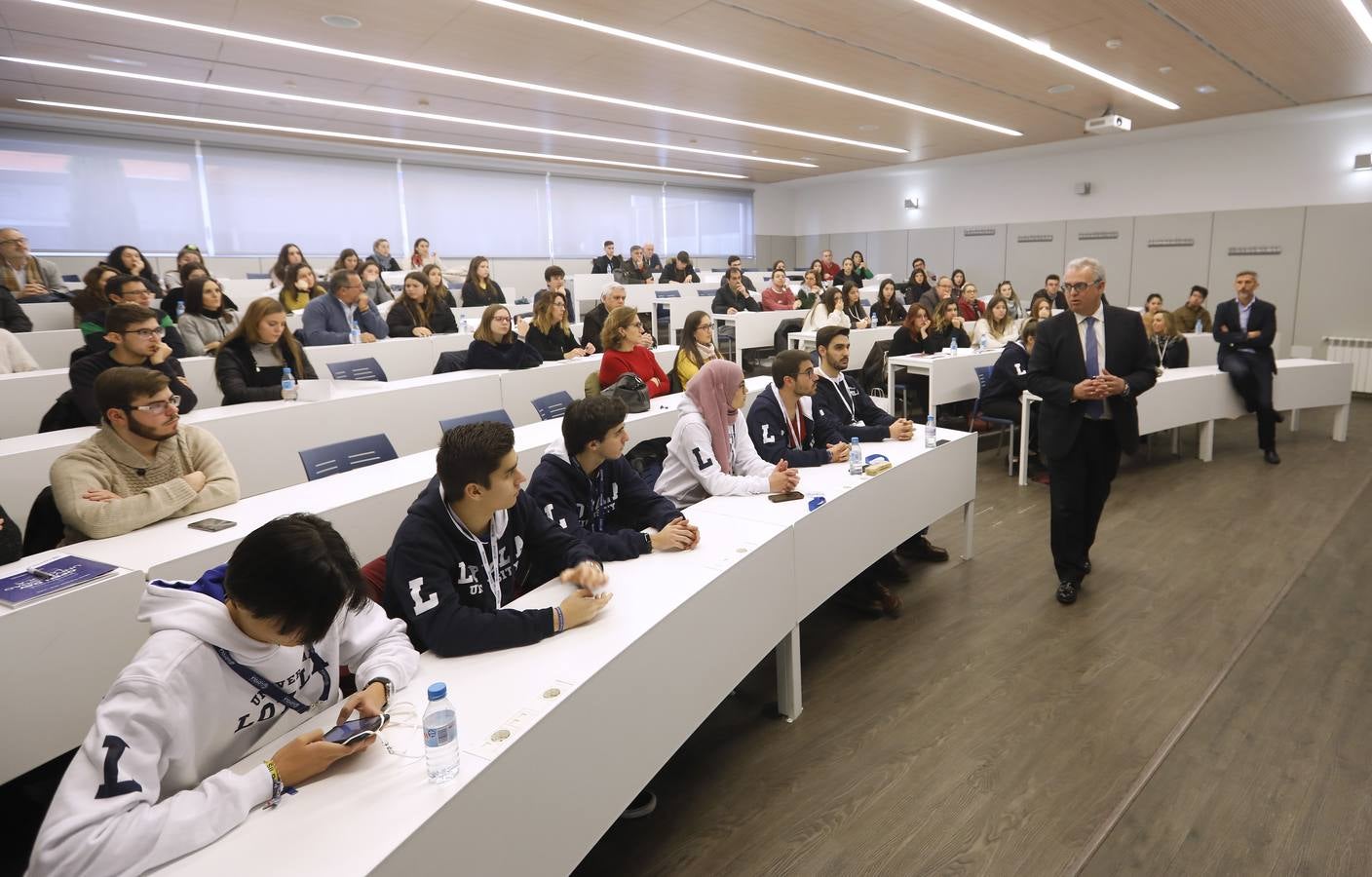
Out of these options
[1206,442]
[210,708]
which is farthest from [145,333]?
[1206,442]

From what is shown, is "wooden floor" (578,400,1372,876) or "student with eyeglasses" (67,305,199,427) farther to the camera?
"student with eyeglasses" (67,305,199,427)

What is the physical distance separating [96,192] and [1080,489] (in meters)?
10.8

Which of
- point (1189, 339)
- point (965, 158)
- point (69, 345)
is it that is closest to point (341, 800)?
point (69, 345)

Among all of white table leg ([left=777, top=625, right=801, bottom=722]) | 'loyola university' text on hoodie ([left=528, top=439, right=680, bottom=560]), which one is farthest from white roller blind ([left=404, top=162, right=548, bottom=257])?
white table leg ([left=777, top=625, right=801, bottom=722])

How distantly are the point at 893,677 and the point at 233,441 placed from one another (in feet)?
10.8

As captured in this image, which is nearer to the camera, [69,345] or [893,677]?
[893,677]

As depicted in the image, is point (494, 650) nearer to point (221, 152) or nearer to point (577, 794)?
point (577, 794)

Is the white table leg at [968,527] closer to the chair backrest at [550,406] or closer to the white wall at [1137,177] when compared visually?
the chair backrest at [550,406]

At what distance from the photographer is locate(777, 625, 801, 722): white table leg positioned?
2602 millimetres

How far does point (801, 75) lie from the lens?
252 inches

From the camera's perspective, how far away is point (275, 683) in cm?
141

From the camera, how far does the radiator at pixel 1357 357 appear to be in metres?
8.66

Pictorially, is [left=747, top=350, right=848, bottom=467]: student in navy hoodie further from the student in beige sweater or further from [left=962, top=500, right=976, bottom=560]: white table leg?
the student in beige sweater

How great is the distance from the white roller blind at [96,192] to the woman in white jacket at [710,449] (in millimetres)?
9282
